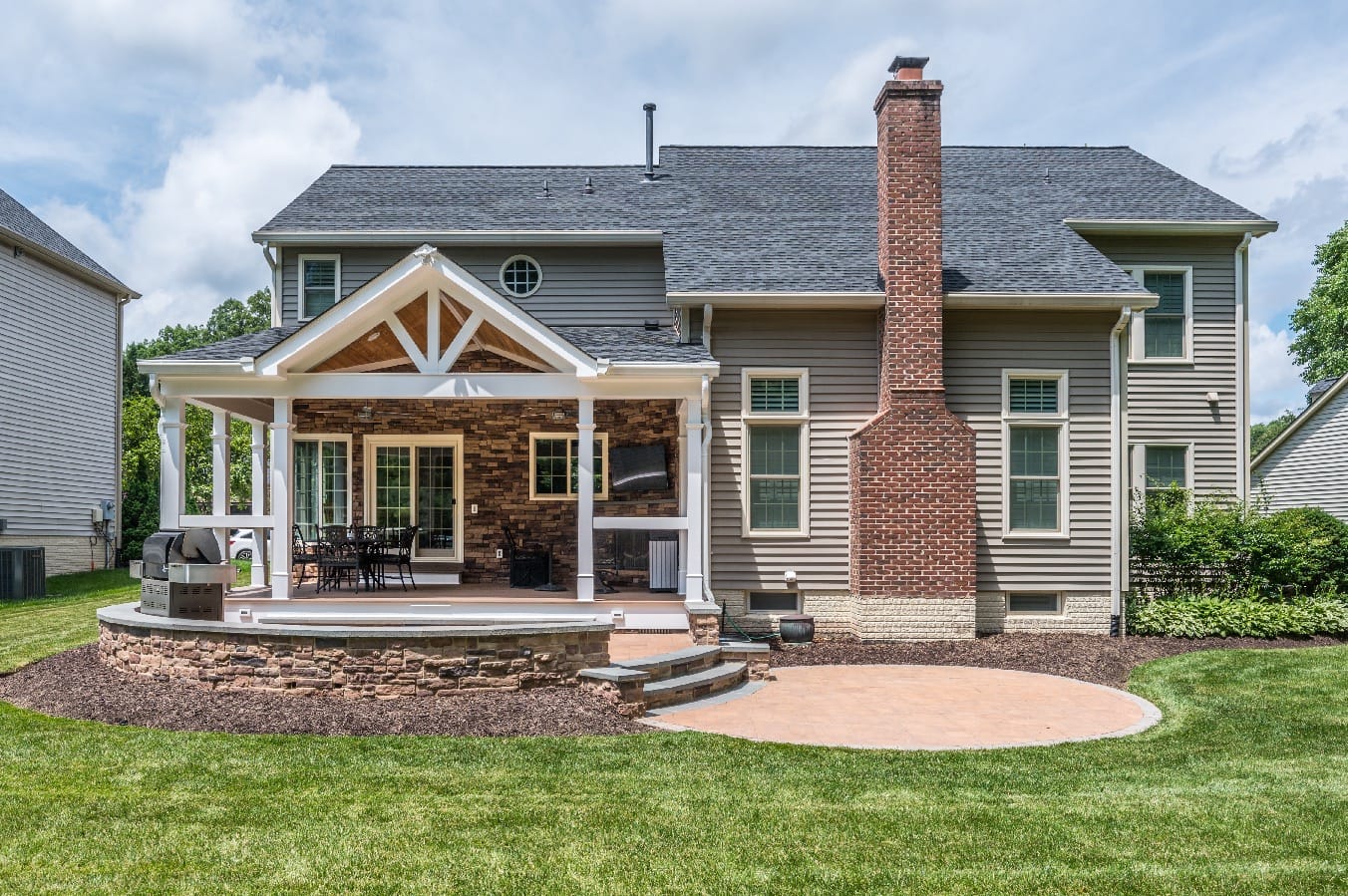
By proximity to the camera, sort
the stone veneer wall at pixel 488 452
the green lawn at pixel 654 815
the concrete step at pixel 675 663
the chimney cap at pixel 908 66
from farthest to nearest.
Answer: the stone veneer wall at pixel 488 452 → the chimney cap at pixel 908 66 → the concrete step at pixel 675 663 → the green lawn at pixel 654 815

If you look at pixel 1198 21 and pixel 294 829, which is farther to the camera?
pixel 1198 21

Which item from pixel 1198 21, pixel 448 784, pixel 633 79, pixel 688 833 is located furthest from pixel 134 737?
pixel 1198 21

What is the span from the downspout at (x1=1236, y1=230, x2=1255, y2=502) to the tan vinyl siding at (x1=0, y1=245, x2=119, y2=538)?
2104 cm

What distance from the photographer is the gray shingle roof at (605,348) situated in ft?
35.8

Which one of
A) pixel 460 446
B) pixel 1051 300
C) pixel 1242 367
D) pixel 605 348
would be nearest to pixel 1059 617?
pixel 1051 300

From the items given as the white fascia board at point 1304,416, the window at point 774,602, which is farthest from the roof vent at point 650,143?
the white fascia board at point 1304,416

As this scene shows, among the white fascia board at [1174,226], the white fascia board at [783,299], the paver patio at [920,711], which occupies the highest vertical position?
the white fascia board at [1174,226]

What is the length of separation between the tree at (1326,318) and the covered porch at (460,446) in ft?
90.7

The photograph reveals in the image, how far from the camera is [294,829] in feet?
16.3

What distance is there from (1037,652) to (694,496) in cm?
434

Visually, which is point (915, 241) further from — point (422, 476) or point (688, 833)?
point (688, 833)

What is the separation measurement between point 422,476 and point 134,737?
23.9 feet

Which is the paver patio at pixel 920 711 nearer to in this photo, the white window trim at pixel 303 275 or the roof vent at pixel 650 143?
the white window trim at pixel 303 275

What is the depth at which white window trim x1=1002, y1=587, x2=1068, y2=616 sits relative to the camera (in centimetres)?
1288
